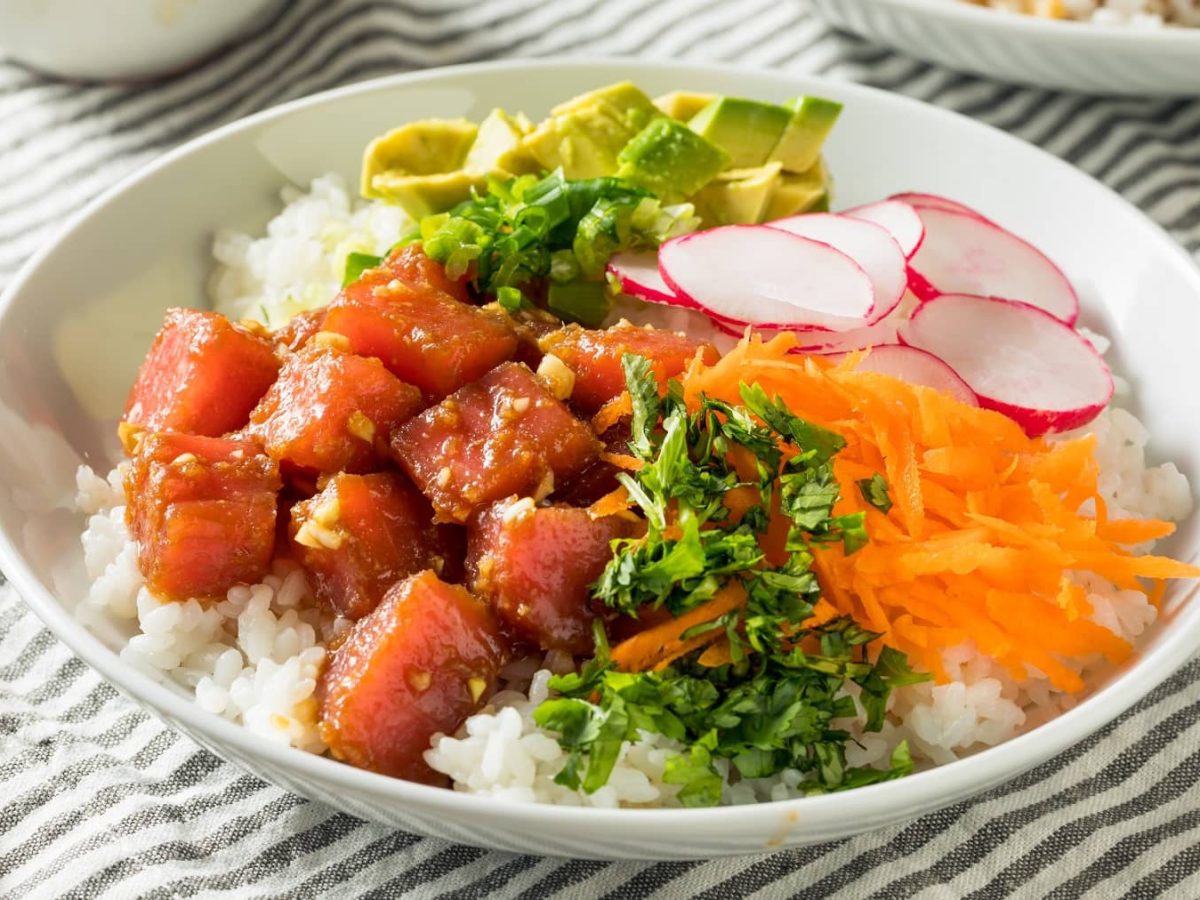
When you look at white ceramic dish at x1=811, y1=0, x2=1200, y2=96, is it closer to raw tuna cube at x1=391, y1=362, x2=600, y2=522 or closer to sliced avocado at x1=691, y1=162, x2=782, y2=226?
sliced avocado at x1=691, y1=162, x2=782, y2=226

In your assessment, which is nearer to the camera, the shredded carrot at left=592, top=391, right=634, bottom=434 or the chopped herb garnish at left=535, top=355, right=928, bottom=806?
the chopped herb garnish at left=535, top=355, right=928, bottom=806

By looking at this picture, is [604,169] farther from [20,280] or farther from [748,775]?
[748,775]

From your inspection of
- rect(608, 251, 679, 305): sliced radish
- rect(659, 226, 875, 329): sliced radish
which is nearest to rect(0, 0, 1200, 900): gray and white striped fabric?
rect(659, 226, 875, 329): sliced radish

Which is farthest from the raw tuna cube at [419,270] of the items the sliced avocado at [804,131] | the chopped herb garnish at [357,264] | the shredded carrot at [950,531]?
the sliced avocado at [804,131]

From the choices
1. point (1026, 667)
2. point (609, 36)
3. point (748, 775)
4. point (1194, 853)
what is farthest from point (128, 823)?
point (609, 36)

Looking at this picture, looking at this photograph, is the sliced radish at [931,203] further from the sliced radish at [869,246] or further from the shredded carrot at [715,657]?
the shredded carrot at [715,657]

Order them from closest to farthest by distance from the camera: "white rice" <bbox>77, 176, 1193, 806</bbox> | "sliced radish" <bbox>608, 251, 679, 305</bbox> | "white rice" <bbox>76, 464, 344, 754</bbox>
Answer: "white rice" <bbox>77, 176, 1193, 806</bbox> → "white rice" <bbox>76, 464, 344, 754</bbox> → "sliced radish" <bbox>608, 251, 679, 305</bbox>
